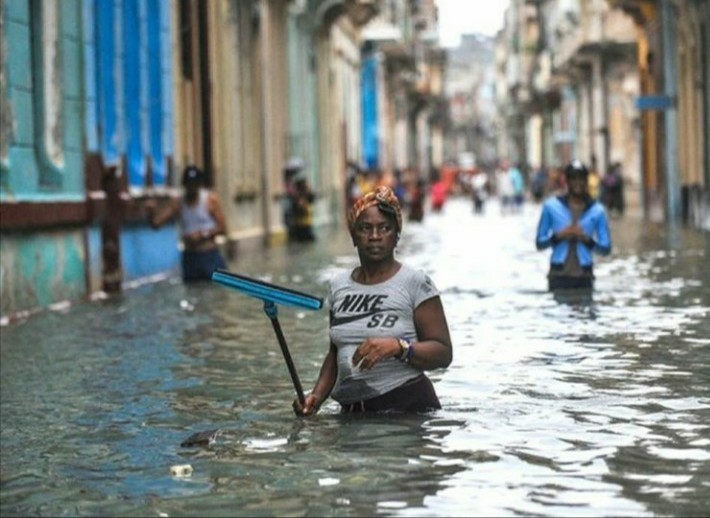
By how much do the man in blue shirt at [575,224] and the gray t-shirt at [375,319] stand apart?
7307mm

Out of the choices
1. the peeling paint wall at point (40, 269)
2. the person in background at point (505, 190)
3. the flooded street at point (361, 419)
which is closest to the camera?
the flooded street at point (361, 419)

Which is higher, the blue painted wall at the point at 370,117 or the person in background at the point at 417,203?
the blue painted wall at the point at 370,117

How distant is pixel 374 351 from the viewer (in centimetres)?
858

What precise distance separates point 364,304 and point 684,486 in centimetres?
204

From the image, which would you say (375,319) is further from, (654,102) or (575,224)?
(654,102)

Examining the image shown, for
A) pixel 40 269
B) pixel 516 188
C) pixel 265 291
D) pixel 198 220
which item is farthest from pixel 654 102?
pixel 265 291

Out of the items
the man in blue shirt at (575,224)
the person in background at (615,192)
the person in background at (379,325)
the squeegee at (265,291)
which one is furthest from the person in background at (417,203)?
the squeegee at (265,291)

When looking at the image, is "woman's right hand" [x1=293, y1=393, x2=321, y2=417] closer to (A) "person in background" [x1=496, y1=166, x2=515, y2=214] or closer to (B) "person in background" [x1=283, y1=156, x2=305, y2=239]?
(B) "person in background" [x1=283, y1=156, x2=305, y2=239]

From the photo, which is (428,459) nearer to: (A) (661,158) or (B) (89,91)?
(B) (89,91)

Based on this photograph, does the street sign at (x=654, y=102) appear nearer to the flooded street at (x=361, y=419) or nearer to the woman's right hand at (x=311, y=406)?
the flooded street at (x=361, y=419)

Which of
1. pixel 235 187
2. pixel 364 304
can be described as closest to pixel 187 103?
pixel 235 187

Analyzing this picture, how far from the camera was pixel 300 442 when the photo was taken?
8609 millimetres

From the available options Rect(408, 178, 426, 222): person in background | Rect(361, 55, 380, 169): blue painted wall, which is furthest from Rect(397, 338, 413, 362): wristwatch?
Rect(361, 55, 380, 169): blue painted wall

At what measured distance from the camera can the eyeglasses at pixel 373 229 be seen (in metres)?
8.70
